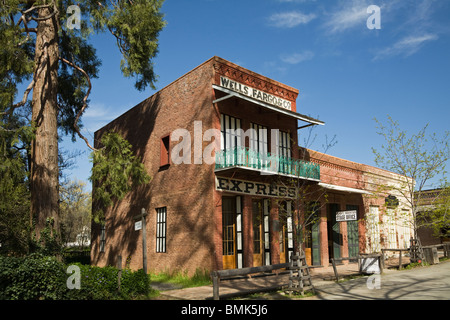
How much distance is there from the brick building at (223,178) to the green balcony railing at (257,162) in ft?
0.14

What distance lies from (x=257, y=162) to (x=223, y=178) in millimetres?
1555

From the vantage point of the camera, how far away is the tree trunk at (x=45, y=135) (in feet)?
41.6

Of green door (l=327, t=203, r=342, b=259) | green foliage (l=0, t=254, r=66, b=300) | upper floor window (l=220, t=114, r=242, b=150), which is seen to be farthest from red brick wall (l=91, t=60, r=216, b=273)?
green door (l=327, t=203, r=342, b=259)

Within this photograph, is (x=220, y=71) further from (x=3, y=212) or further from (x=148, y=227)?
(x=3, y=212)

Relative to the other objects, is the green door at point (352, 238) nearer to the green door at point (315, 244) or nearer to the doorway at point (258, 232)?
the green door at point (315, 244)

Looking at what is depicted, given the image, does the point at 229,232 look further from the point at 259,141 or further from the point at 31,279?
the point at 31,279

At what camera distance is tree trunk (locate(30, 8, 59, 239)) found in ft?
41.6

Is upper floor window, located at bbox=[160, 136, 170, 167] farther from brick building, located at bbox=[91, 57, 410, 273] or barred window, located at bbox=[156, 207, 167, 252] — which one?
barred window, located at bbox=[156, 207, 167, 252]

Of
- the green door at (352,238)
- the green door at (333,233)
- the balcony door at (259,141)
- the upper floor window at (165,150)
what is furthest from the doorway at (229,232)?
the green door at (352,238)

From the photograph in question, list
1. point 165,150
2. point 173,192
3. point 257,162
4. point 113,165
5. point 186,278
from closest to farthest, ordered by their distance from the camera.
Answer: point 113,165 → point 186,278 → point 257,162 → point 173,192 → point 165,150

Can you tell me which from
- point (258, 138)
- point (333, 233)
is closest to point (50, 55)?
point (258, 138)

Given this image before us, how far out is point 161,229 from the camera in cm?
1766

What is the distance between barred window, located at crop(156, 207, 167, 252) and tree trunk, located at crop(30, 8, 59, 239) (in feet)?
18.0
